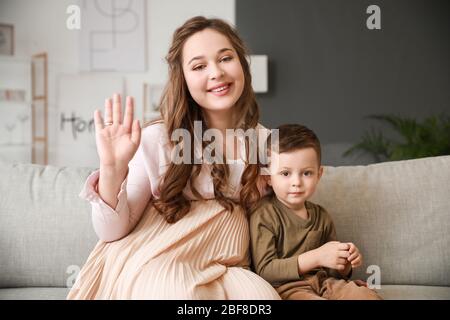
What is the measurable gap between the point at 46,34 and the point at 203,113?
1.06m

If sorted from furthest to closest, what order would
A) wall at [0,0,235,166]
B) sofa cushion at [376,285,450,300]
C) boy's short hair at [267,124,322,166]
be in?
wall at [0,0,235,166] < sofa cushion at [376,285,450,300] < boy's short hair at [267,124,322,166]

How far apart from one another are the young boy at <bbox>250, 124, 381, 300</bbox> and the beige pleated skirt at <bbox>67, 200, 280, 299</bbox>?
0.18 ft

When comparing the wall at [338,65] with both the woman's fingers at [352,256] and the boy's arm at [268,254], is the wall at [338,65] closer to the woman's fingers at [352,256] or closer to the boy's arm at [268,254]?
the boy's arm at [268,254]

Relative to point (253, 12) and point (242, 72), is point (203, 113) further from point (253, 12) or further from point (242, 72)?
point (253, 12)

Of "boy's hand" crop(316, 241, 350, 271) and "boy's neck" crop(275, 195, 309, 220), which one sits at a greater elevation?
"boy's neck" crop(275, 195, 309, 220)

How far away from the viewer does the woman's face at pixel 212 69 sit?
1.07 metres

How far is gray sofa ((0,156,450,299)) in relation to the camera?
128 cm

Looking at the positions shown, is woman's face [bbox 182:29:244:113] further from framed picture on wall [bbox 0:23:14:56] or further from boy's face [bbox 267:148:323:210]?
framed picture on wall [bbox 0:23:14:56]

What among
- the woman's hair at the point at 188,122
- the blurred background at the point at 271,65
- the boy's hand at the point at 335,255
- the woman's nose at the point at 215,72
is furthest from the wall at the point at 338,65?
the boy's hand at the point at 335,255

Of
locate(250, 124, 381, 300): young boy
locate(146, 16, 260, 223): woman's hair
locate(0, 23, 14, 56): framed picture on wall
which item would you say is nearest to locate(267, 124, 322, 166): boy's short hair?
locate(250, 124, 381, 300): young boy

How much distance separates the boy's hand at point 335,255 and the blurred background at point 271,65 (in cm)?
82

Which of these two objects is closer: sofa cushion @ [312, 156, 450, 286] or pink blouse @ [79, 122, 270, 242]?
pink blouse @ [79, 122, 270, 242]

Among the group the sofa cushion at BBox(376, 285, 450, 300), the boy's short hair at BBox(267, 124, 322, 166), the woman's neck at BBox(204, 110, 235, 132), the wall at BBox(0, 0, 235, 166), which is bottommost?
the sofa cushion at BBox(376, 285, 450, 300)
